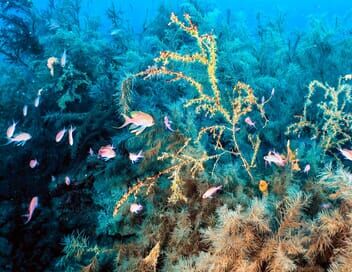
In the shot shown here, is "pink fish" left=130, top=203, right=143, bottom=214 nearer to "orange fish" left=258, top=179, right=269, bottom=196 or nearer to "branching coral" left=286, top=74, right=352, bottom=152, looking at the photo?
"orange fish" left=258, top=179, right=269, bottom=196

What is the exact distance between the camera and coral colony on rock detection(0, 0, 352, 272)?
2525 mm

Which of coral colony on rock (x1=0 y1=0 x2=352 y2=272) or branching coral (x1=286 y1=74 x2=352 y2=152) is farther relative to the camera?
branching coral (x1=286 y1=74 x2=352 y2=152)

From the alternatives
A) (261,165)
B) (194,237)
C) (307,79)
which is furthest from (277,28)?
(194,237)

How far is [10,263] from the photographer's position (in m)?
4.05

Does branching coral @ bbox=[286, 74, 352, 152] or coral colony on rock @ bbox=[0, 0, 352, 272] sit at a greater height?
branching coral @ bbox=[286, 74, 352, 152]

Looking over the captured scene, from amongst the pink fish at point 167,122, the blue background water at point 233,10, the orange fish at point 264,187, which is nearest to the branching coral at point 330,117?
the orange fish at point 264,187

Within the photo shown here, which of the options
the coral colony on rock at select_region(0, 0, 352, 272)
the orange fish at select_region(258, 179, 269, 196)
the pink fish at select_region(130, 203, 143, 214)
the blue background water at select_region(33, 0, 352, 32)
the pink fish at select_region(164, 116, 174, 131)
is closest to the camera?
the coral colony on rock at select_region(0, 0, 352, 272)

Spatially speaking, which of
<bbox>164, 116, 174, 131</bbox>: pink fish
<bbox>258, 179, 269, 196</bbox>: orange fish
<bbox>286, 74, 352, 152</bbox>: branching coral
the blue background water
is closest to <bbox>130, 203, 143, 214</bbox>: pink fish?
<bbox>164, 116, 174, 131</bbox>: pink fish

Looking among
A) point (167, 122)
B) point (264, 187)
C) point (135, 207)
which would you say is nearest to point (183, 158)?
point (167, 122)

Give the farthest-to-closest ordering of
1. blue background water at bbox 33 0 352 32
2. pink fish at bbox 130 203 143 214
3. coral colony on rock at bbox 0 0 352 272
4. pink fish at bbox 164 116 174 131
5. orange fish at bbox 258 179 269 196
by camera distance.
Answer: blue background water at bbox 33 0 352 32 < pink fish at bbox 164 116 174 131 < pink fish at bbox 130 203 143 214 < orange fish at bbox 258 179 269 196 < coral colony on rock at bbox 0 0 352 272

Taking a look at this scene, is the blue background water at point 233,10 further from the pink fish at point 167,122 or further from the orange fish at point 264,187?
the orange fish at point 264,187

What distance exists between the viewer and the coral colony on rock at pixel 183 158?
253 centimetres

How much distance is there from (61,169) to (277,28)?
5732mm

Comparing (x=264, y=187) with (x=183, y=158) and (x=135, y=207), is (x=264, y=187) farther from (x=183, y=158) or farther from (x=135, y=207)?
(x=135, y=207)
